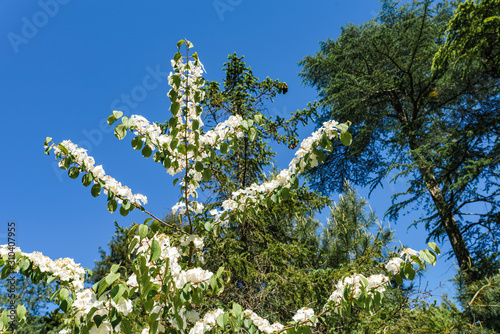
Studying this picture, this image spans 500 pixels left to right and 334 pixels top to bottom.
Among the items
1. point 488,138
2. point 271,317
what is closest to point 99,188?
point 271,317

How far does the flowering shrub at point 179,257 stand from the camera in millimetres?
1475

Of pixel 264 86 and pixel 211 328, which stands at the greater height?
pixel 264 86

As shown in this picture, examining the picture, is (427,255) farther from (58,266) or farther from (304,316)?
(58,266)

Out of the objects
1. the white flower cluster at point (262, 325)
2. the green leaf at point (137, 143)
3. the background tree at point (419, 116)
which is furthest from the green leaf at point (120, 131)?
the background tree at point (419, 116)

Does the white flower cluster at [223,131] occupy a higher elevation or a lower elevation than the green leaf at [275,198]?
higher

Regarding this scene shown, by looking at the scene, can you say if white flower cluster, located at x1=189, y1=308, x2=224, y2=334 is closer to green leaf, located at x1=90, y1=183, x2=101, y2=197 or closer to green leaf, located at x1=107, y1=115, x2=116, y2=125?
green leaf, located at x1=90, y1=183, x2=101, y2=197

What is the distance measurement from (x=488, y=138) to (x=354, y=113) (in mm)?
3680

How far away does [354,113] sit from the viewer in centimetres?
1038

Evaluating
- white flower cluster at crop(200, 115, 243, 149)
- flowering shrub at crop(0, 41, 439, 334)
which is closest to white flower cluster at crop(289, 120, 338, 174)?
flowering shrub at crop(0, 41, 439, 334)

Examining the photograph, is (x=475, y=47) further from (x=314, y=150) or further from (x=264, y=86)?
(x=314, y=150)

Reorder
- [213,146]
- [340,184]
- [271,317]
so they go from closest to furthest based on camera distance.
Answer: [213,146] < [271,317] < [340,184]

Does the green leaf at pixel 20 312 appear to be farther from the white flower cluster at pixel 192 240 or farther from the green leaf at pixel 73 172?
the white flower cluster at pixel 192 240

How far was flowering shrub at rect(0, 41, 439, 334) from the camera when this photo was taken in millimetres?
1475

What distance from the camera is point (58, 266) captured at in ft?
6.57
